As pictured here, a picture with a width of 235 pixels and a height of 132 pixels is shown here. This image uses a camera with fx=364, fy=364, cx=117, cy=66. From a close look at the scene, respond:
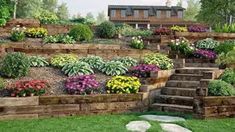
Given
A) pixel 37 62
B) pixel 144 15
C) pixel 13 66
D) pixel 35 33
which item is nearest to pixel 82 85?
pixel 13 66

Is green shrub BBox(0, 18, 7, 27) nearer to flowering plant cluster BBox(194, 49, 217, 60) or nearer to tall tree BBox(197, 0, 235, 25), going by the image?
flowering plant cluster BBox(194, 49, 217, 60)

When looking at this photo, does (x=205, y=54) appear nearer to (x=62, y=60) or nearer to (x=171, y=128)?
(x=62, y=60)

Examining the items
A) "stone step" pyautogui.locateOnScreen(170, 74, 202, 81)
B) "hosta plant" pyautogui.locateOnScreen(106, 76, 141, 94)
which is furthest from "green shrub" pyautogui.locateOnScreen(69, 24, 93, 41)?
"hosta plant" pyautogui.locateOnScreen(106, 76, 141, 94)

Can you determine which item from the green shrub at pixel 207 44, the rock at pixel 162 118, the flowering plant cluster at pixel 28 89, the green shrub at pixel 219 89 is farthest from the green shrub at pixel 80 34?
the green shrub at pixel 219 89

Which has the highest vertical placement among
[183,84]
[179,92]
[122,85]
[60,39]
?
[60,39]

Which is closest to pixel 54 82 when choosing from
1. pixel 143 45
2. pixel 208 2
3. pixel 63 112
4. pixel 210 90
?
pixel 63 112

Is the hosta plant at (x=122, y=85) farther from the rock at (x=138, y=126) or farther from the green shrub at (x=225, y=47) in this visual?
the green shrub at (x=225, y=47)

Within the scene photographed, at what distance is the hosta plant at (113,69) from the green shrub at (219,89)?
120 inches

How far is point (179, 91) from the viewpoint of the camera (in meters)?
11.1

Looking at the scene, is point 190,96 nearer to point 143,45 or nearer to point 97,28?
point 143,45

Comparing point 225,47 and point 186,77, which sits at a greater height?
point 225,47

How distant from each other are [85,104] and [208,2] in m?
25.2

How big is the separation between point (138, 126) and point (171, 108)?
219 cm

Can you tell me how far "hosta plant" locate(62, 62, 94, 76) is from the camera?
36.9 feet
